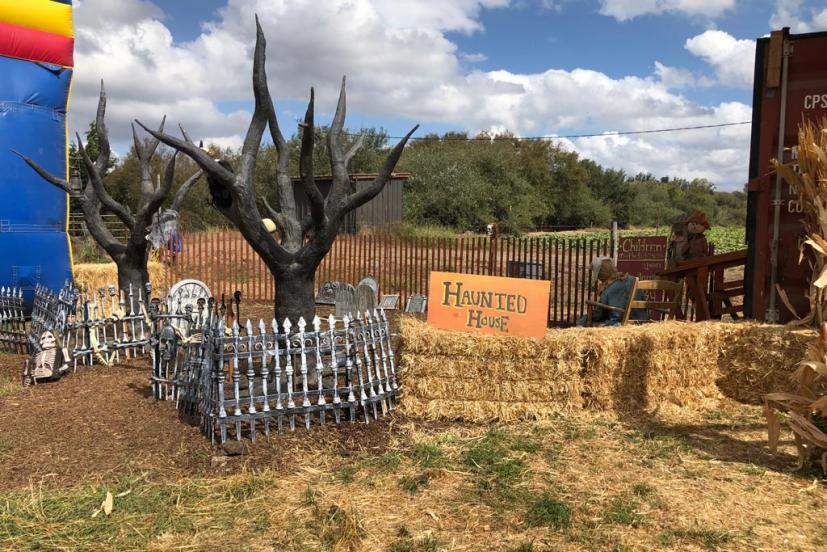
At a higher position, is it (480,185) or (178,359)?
(480,185)

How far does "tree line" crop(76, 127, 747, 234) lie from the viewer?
33.9m

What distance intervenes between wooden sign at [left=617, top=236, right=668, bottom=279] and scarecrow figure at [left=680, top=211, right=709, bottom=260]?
0.67 meters

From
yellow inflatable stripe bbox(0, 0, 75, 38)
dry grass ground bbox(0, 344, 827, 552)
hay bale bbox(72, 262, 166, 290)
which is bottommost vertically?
dry grass ground bbox(0, 344, 827, 552)

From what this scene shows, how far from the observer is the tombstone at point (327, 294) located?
13.3 meters

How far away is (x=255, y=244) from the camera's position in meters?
5.89

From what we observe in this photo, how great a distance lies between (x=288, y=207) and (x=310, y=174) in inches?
32.7

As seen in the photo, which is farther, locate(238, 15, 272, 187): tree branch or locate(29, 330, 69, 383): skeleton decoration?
locate(29, 330, 69, 383): skeleton decoration

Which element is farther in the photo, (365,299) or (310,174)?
(365,299)

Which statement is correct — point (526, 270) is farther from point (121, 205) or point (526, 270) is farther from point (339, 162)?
point (121, 205)

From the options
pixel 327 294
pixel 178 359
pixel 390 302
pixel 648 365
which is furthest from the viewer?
pixel 327 294

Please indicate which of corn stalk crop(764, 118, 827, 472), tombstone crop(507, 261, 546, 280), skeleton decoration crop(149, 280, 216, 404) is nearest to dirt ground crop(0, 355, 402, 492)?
skeleton decoration crop(149, 280, 216, 404)

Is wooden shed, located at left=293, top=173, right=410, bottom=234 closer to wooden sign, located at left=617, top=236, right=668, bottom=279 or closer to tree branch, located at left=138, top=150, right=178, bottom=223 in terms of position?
wooden sign, located at left=617, top=236, right=668, bottom=279

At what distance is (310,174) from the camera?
221 inches

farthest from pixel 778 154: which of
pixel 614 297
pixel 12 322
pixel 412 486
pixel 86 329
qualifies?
pixel 12 322
